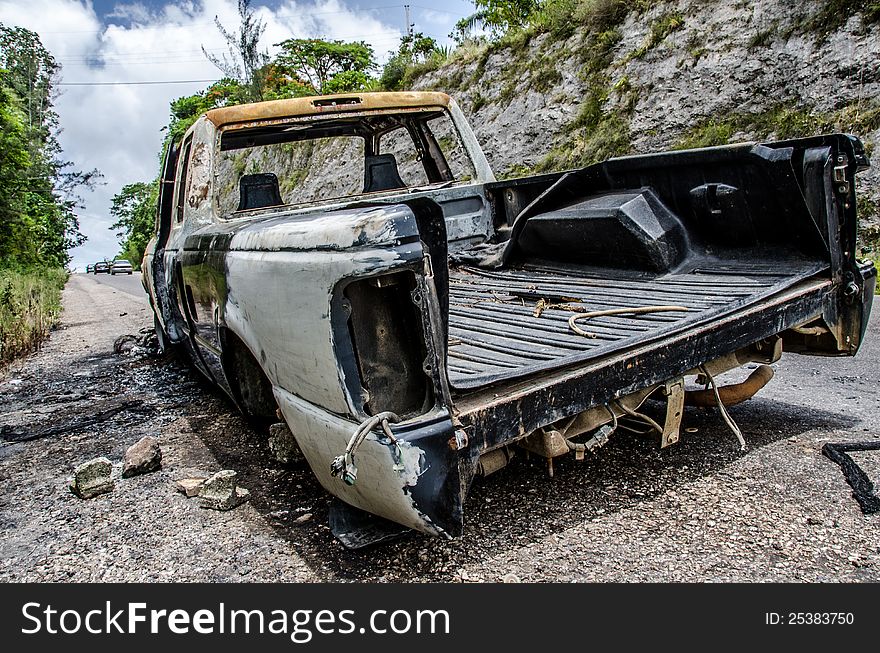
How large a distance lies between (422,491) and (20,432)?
138 inches

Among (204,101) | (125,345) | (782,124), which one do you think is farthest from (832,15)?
(204,101)

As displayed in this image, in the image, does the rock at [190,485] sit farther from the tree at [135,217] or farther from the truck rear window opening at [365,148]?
the tree at [135,217]

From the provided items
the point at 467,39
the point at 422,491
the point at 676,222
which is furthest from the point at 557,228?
the point at 467,39

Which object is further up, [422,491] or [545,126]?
[545,126]

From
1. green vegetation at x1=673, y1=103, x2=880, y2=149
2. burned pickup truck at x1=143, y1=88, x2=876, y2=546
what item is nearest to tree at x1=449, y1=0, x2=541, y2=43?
green vegetation at x1=673, y1=103, x2=880, y2=149

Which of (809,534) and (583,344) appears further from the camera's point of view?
(583,344)

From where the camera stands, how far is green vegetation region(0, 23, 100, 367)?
9766mm

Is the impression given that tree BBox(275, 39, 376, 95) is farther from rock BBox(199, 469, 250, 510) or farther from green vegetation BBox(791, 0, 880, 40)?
rock BBox(199, 469, 250, 510)

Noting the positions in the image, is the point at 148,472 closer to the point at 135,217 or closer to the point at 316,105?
the point at 316,105

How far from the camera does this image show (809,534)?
89.6 inches

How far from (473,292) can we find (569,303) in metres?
0.69

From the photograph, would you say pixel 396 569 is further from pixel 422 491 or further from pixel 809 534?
pixel 809 534

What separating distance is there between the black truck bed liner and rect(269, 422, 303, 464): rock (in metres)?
0.93

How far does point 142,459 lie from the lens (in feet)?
10.8
